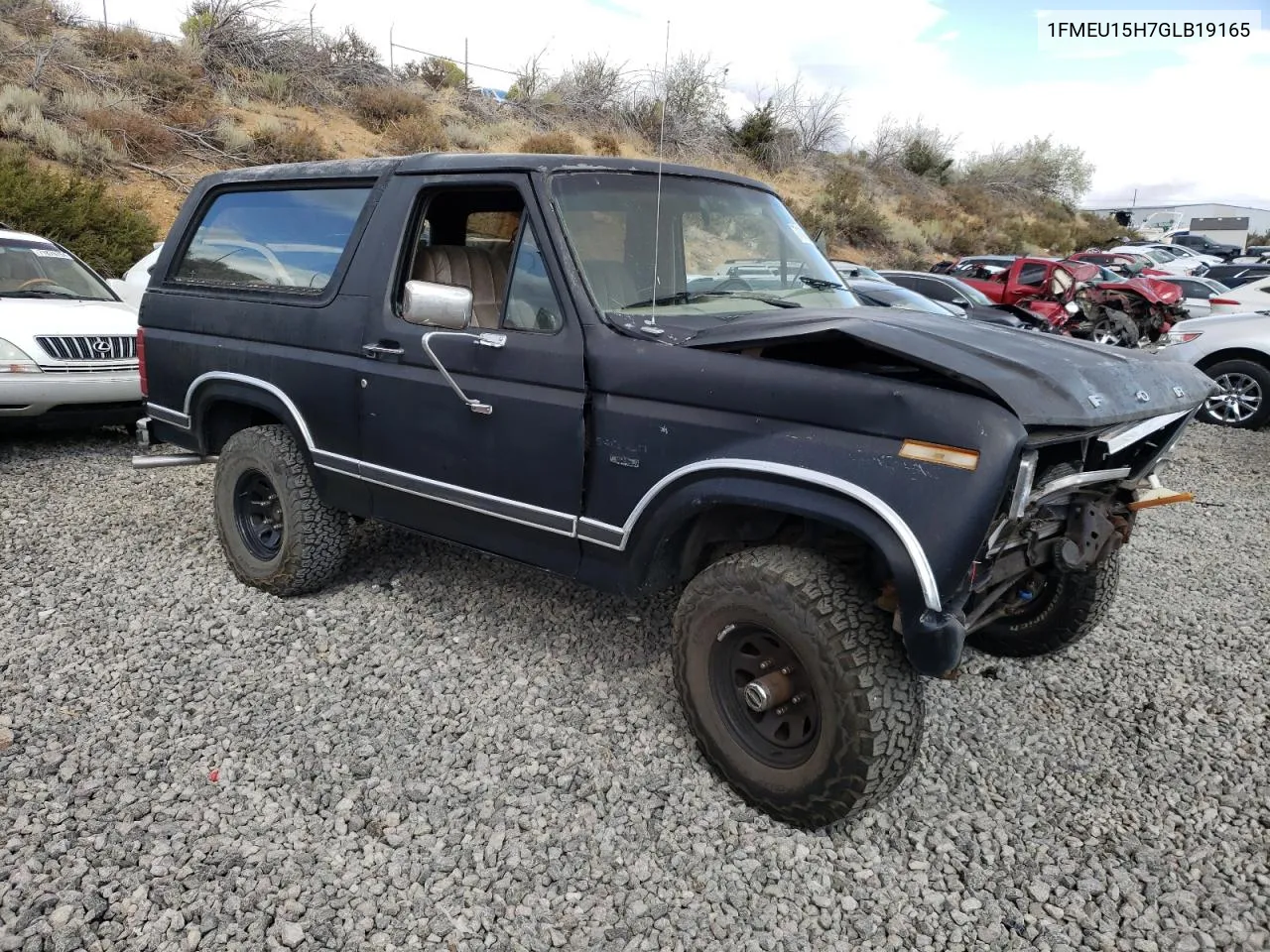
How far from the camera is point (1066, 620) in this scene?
12.6ft

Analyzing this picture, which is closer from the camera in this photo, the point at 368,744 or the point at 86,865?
the point at 86,865

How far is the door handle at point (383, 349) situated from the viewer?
3.63 metres

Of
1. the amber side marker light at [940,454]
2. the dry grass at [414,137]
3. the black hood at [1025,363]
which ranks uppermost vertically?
the dry grass at [414,137]

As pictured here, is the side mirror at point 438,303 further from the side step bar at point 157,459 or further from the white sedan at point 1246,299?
the white sedan at point 1246,299

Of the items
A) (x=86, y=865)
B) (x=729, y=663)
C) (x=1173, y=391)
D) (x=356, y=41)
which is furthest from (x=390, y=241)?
(x=356, y=41)

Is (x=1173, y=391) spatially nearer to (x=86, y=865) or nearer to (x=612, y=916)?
(x=612, y=916)

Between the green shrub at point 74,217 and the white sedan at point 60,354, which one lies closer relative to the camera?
the white sedan at point 60,354

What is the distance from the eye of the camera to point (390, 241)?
3.74m

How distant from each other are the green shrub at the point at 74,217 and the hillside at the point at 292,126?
25mm

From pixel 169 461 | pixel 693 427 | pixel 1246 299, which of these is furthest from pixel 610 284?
pixel 1246 299

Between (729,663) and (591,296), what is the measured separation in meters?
1.37

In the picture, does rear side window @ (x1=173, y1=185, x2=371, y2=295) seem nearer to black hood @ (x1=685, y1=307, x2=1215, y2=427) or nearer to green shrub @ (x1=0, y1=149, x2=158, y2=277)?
black hood @ (x1=685, y1=307, x2=1215, y2=427)

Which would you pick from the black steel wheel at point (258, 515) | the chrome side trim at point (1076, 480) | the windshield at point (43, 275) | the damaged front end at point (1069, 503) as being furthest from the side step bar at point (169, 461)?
the chrome side trim at point (1076, 480)

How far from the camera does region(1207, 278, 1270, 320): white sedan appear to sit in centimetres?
1023
